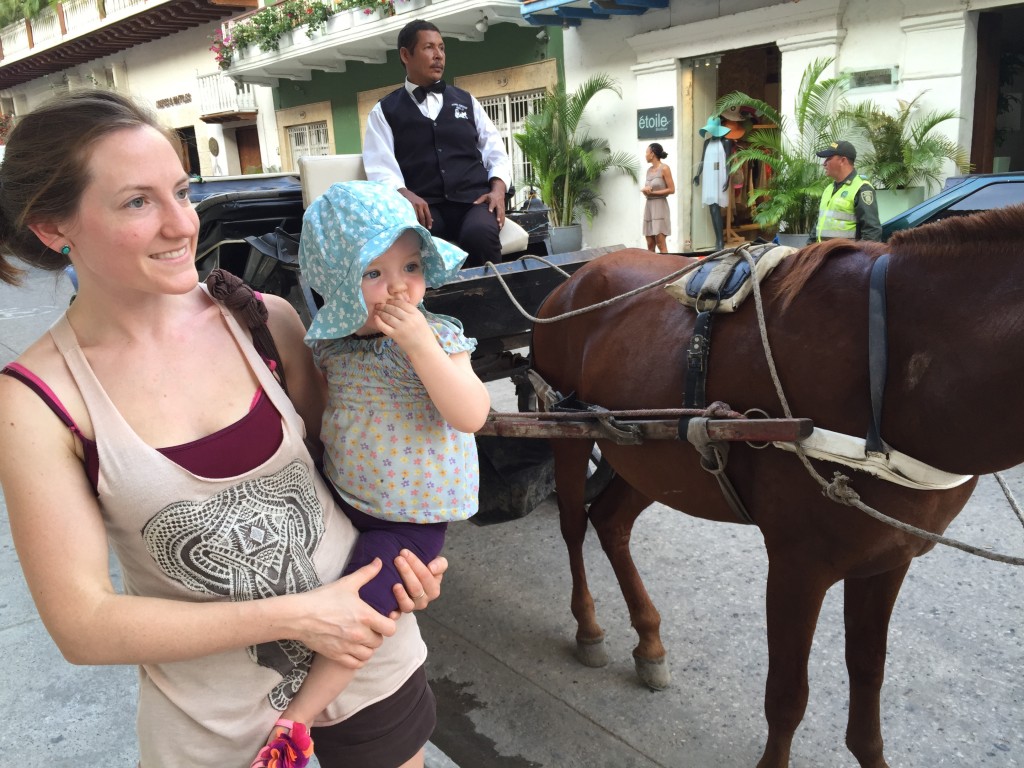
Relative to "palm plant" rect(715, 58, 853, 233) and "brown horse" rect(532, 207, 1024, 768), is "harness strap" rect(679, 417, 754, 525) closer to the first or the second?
"brown horse" rect(532, 207, 1024, 768)

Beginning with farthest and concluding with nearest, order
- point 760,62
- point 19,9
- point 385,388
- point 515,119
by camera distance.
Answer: point 19,9
point 515,119
point 760,62
point 385,388

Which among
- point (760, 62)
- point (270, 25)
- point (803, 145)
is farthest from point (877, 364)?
point (270, 25)

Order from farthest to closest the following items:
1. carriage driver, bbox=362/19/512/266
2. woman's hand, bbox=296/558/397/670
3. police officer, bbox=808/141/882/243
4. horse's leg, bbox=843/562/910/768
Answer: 1. police officer, bbox=808/141/882/243
2. carriage driver, bbox=362/19/512/266
3. horse's leg, bbox=843/562/910/768
4. woman's hand, bbox=296/558/397/670

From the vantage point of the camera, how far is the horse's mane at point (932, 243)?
5.52ft

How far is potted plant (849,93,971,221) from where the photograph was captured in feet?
27.9

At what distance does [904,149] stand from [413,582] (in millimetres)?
9035

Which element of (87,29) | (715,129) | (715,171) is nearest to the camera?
(715,129)

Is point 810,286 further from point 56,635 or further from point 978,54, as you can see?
point 978,54

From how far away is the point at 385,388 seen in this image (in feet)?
4.63

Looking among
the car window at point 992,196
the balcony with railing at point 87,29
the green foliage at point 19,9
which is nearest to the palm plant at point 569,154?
the car window at point 992,196

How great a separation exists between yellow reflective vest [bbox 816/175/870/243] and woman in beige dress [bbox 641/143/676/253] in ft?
15.4

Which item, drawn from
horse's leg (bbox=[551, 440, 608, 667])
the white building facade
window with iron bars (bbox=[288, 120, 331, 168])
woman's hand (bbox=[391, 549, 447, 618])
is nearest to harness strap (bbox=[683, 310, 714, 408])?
horse's leg (bbox=[551, 440, 608, 667])

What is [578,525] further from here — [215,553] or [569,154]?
[569,154]

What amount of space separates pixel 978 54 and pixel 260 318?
32.9 feet
